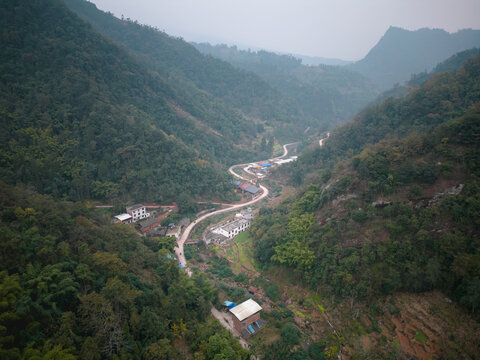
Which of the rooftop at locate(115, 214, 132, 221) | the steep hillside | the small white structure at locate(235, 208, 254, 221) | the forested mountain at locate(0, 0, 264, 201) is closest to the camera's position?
the steep hillside

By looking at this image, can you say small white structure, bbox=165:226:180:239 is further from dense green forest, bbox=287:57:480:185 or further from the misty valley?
dense green forest, bbox=287:57:480:185

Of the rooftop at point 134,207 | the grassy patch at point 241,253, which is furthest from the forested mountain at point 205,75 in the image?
the grassy patch at point 241,253

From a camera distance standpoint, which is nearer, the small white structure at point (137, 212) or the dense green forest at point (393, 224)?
the dense green forest at point (393, 224)

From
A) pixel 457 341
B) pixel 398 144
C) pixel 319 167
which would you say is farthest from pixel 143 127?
pixel 457 341

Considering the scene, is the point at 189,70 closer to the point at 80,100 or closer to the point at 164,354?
the point at 80,100

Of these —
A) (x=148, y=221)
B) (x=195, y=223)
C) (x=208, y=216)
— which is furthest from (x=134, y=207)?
(x=208, y=216)

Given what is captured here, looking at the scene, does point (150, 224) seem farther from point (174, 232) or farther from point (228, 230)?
point (228, 230)

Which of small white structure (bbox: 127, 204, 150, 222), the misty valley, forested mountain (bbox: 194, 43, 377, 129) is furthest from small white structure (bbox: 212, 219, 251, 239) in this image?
forested mountain (bbox: 194, 43, 377, 129)

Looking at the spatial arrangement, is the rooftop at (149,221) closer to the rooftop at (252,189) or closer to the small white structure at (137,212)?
the small white structure at (137,212)
